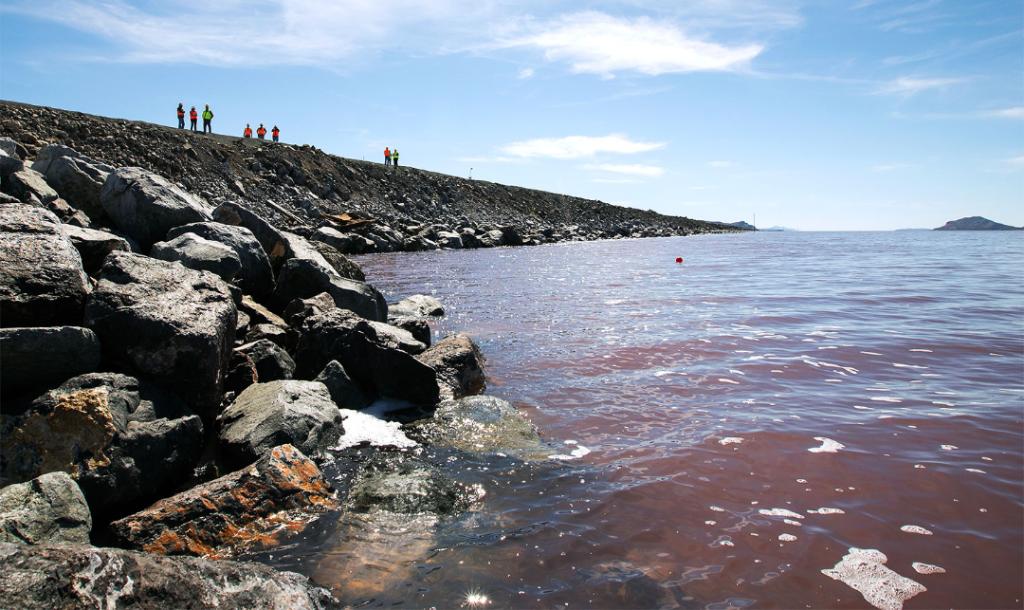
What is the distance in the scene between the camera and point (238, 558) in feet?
12.2

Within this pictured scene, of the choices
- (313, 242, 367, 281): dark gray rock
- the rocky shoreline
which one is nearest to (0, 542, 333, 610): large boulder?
the rocky shoreline

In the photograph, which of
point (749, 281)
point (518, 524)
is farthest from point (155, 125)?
point (518, 524)

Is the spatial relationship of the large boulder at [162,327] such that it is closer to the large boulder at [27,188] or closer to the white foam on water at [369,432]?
the white foam on water at [369,432]

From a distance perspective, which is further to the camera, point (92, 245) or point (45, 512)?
point (92, 245)

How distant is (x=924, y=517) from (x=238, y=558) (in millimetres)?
4635

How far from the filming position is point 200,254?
7.27 m

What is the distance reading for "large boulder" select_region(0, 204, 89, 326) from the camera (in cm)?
460

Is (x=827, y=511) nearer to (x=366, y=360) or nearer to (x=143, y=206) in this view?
(x=366, y=360)

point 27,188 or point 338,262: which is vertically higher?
point 27,188

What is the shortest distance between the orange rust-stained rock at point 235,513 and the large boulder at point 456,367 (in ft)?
9.16

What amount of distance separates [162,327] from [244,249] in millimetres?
3736

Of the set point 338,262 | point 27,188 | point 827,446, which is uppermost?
point 27,188

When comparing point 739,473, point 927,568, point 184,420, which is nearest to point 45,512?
point 184,420

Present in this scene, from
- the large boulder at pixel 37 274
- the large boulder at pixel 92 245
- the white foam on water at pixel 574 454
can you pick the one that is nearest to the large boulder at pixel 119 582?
the white foam on water at pixel 574 454
